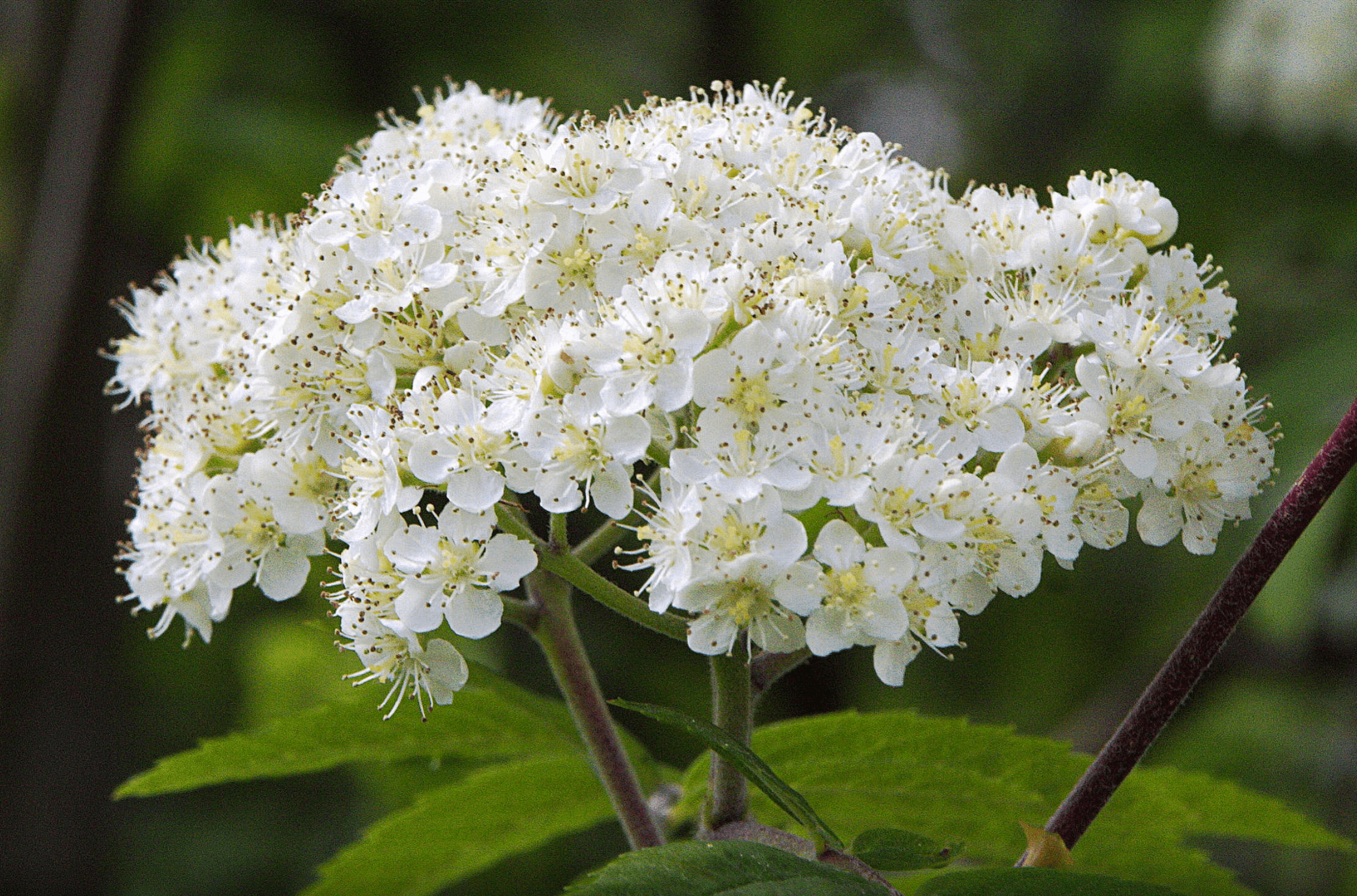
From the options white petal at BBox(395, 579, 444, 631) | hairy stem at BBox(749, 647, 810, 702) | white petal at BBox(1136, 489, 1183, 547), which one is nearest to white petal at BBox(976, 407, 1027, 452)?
white petal at BBox(1136, 489, 1183, 547)

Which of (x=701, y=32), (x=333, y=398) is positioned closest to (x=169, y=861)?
(x=701, y=32)

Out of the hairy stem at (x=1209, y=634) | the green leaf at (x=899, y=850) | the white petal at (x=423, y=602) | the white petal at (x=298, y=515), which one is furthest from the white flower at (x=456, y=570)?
the hairy stem at (x=1209, y=634)

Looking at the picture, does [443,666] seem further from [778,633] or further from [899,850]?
[899,850]

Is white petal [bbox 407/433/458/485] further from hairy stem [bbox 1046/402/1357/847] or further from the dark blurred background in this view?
hairy stem [bbox 1046/402/1357/847]

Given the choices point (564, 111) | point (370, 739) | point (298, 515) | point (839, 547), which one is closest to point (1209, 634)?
point (839, 547)

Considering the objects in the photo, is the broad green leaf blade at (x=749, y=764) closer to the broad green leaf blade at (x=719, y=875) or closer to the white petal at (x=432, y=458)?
the broad green leaf blade at (x=719, y=875)

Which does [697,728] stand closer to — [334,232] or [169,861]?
[334,232]
